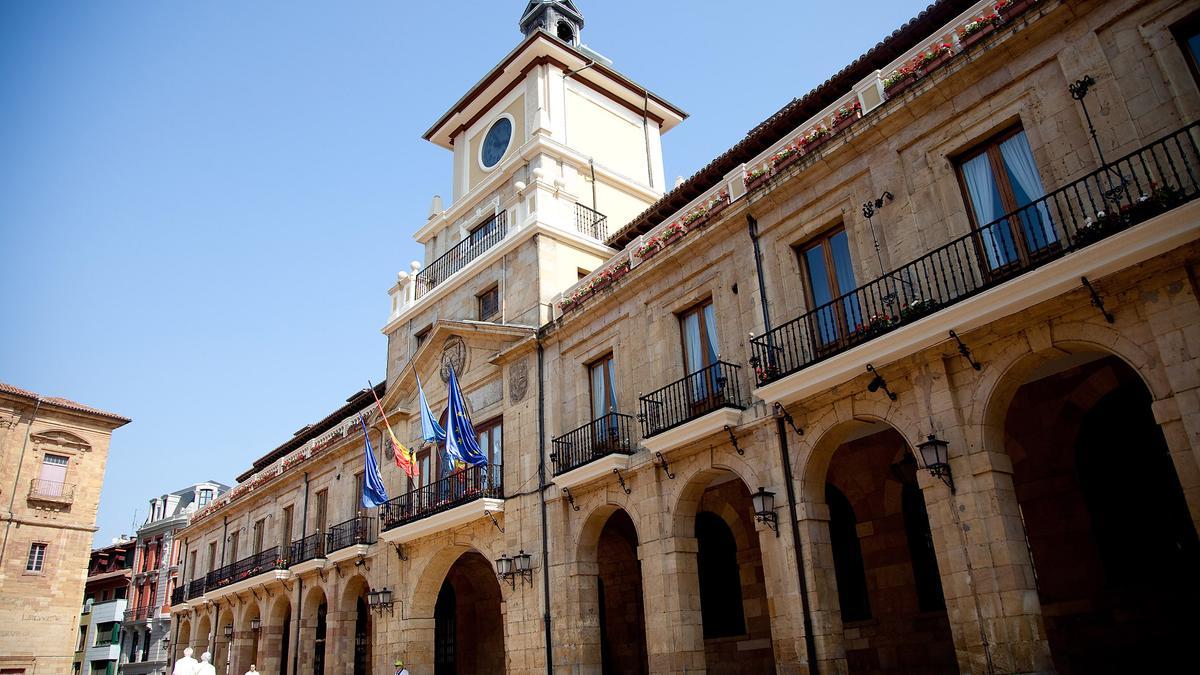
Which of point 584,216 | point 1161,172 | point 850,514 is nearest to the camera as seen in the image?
point 1161,172

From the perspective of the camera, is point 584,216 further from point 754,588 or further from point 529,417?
point 754,588

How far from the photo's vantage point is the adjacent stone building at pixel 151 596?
4756cm

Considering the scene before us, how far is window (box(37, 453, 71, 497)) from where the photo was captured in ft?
120

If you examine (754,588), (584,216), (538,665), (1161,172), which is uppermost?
(584,216)

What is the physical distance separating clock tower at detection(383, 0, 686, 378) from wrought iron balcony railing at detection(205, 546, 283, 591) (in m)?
8.45

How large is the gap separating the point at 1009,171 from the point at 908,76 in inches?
86.1

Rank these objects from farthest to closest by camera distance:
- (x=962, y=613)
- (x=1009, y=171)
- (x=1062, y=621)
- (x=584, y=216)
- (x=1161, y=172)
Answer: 1. (x=584, y=216)
2. (x=1062, y=621)
3. (x=1009, y=171)
4. (x=962, y=613)
5. (x=1161, y=172)

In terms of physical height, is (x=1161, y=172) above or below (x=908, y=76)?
below

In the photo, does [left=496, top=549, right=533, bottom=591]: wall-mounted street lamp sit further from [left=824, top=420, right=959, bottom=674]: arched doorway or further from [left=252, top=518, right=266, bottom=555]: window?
[left=252, top=518, right=266, bottom=555]: window

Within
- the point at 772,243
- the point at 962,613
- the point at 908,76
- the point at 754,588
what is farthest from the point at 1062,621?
the point at 908,76

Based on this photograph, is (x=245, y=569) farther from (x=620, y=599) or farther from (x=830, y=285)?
(x=830, y=285)

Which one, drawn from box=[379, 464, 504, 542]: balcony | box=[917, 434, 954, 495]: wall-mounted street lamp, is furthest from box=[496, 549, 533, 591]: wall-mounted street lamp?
box=[917, 434, 954, 495]: wall-mounted street lamp

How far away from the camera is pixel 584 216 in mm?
21906

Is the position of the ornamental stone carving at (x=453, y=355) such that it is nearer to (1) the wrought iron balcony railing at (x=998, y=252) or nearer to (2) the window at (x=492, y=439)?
(2) the window at (x=492, y=439)
